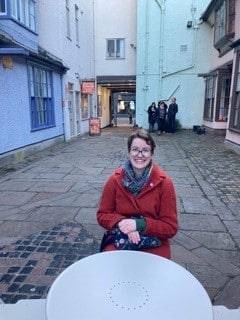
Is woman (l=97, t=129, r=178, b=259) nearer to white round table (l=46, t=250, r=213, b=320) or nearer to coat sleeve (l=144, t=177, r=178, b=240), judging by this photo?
coat sleeve (l=144, t=177, r=178, b=240)

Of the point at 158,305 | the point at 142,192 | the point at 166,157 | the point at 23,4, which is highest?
the point at 23,4

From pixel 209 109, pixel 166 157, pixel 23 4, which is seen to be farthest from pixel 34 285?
pixel 209 109

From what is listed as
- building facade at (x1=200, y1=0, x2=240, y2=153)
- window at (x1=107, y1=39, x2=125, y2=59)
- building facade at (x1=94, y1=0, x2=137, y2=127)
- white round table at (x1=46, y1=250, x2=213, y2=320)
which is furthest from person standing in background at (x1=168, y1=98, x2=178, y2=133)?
white round table at (x1=46, y1=250, x2=213, y2=320)

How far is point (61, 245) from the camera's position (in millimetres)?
3295

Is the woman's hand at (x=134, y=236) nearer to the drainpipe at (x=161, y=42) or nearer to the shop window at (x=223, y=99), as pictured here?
the shop window at (x=223, y=99)

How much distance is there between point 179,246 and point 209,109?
13300mm

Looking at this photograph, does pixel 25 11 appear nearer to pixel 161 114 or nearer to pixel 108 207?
pixel 161 114

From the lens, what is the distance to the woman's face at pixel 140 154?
2.10 metres

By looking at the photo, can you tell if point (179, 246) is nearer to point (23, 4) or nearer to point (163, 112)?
point (23, 4)

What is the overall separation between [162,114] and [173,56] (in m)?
3.98

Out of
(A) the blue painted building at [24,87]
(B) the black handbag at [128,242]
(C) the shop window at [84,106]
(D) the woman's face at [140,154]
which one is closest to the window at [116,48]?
(C) the shop window at [84,106]

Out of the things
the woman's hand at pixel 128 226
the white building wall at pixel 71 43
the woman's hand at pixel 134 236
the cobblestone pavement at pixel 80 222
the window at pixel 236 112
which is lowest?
the cobblestone pavement at pixel 80 222

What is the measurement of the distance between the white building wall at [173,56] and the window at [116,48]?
1.58 meters

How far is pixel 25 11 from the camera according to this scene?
9.06 m
